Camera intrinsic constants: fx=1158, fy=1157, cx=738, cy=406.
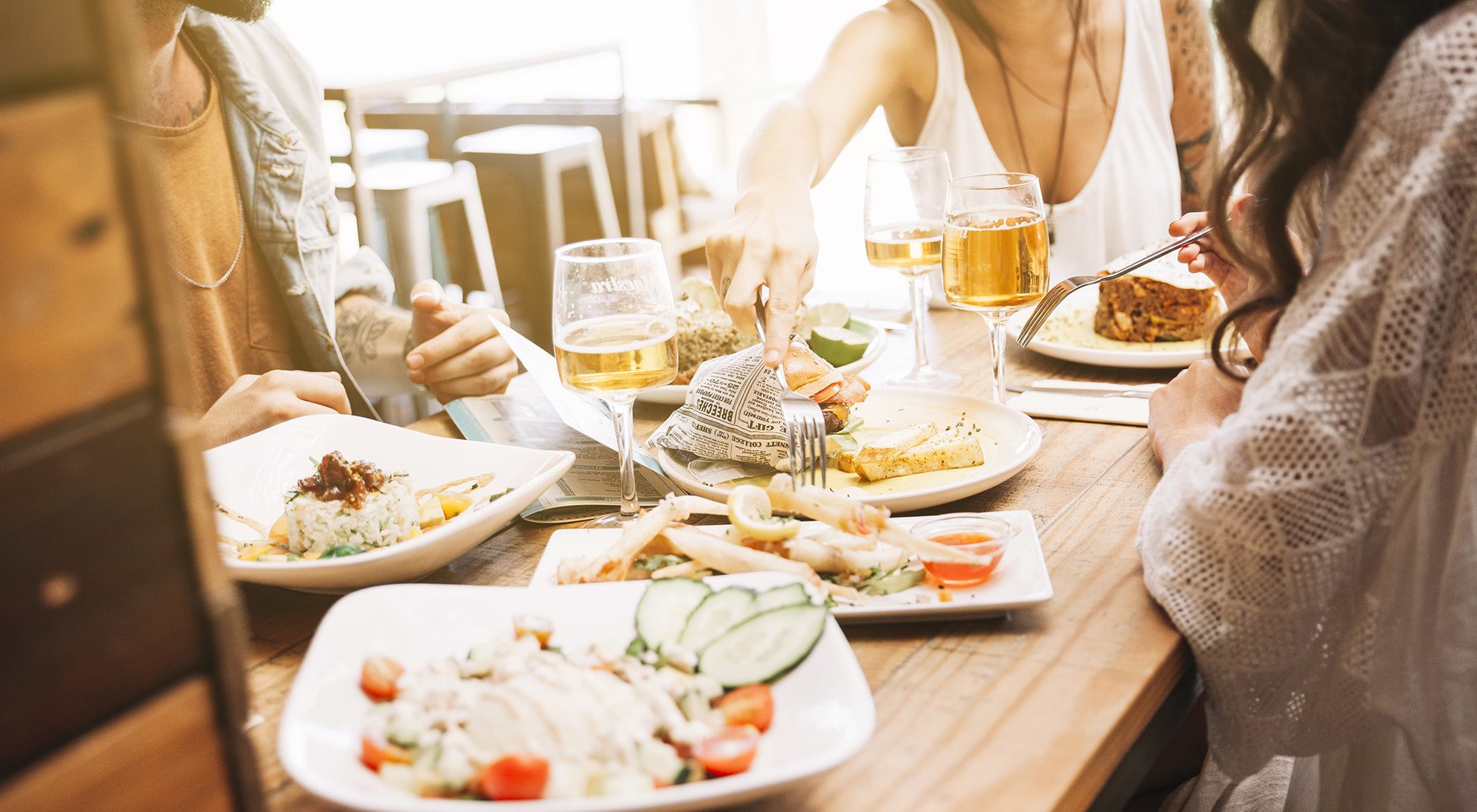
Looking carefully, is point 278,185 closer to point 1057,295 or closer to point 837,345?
point 837,345

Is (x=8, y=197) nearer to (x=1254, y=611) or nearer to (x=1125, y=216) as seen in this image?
(x=1254, y=611)

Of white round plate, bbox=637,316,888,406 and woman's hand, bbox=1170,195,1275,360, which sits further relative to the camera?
white round plate, bbox=637,316,888,406

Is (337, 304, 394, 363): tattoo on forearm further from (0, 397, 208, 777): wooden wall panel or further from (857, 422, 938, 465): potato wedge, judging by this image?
(0, 397, 208, 777): wooden wall panel

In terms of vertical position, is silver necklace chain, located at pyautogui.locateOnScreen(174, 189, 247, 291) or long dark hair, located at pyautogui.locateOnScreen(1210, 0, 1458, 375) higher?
long dark hair, located at pyautogui.locateOnScreen(1210, 0, 1458, 375)

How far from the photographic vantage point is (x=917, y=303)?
1.76 meters

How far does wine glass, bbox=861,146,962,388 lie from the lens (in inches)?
67.6

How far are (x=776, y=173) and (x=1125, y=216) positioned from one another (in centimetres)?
96

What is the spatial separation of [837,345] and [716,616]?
89 centimetres

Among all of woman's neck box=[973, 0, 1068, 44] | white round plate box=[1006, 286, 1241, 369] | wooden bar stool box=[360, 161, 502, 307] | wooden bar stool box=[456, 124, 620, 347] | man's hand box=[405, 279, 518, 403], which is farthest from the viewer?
wooden bar stool box=[456, 124, 620, 347]

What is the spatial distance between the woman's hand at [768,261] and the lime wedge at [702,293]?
0.28m

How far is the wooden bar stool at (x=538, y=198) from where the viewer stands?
534 cm

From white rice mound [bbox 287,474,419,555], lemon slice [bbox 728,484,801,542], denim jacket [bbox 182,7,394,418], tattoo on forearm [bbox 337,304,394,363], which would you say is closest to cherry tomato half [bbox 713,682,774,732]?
lemon slice [bbox 728,484,801,542]

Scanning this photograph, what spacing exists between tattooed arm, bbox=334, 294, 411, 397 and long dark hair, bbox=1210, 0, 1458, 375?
5.11ft

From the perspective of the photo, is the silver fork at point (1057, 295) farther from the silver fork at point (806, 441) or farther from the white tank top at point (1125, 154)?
the white tank top at point (1125, 154)
